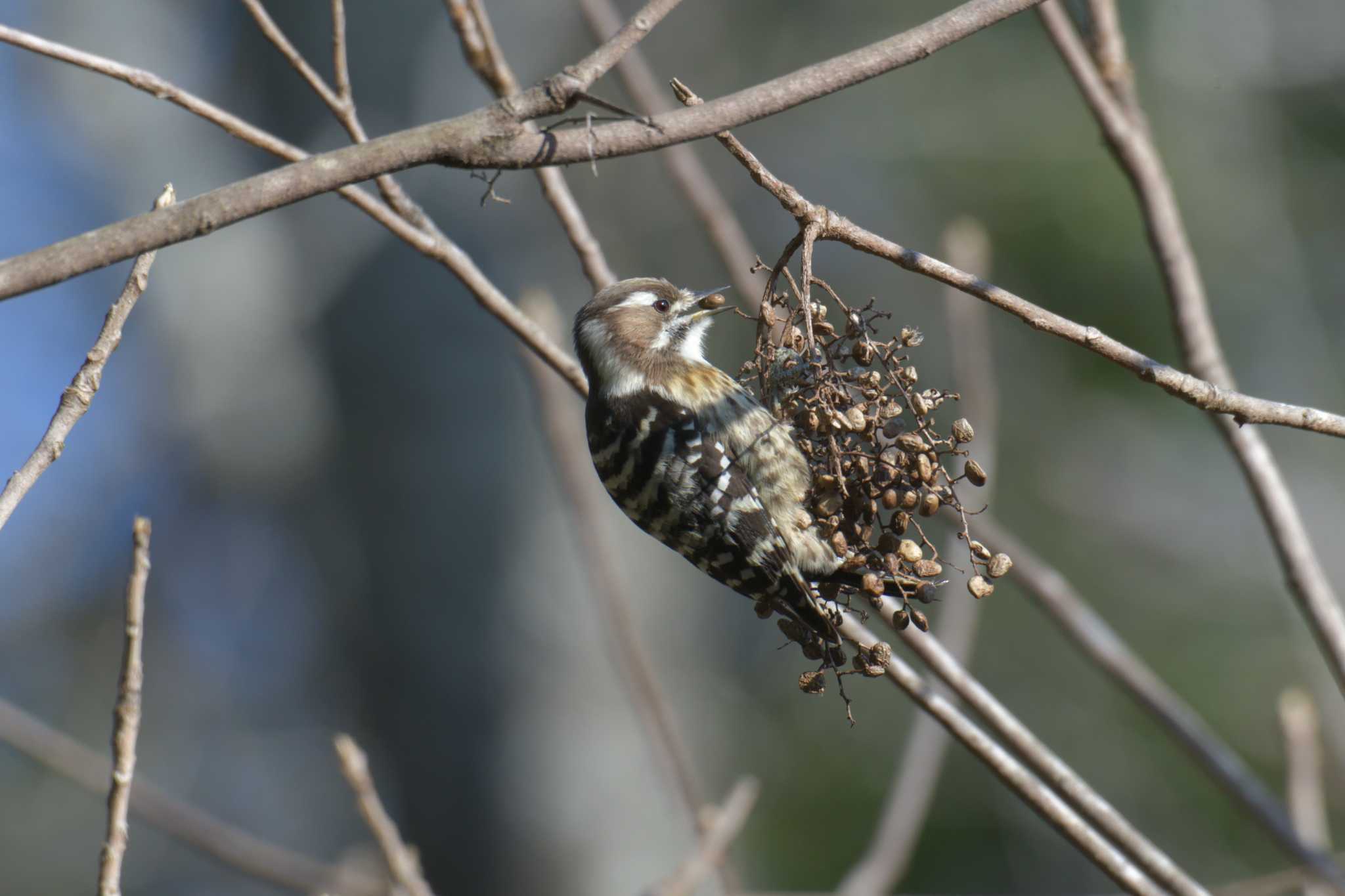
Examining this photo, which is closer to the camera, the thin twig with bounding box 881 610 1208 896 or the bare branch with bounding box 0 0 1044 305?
the bare branch with bounding box 0 0 1044 305

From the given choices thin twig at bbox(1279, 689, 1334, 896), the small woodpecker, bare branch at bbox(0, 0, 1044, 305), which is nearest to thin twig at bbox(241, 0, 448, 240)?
the small woodpecker

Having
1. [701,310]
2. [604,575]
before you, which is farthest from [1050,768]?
[701,310]

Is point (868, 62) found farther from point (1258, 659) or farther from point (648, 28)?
point (1258, 659)

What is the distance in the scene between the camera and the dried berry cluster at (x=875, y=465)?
221cm

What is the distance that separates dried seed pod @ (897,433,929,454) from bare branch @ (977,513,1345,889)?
2.45 feet

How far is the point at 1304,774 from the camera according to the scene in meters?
2.85

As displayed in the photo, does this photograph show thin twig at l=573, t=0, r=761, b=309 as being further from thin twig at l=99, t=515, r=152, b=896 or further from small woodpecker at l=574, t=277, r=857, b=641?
thin twig at l=99, t=515, r=152, b=896

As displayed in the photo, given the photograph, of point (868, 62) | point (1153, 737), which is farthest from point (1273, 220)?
point (868, 62)

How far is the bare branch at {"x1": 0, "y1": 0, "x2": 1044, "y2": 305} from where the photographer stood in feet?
4.46

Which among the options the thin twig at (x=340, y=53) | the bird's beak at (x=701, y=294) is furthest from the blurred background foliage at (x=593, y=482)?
the thin twig at (x=340, y=53)

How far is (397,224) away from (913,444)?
1.02m

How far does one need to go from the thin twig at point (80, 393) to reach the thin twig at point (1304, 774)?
2.33 metres

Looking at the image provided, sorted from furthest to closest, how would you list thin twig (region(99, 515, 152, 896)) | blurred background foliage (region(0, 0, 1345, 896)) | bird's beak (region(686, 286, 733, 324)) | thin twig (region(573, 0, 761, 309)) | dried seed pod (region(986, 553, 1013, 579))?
blurred background foliage (region(0, 0, 1345, 896)) → bird's beak (region(686, 286, 733, 324)) → thin twig (region(573, 0, 761, 309)) → dried seed pod (region(986, 553, 1013, 579)) → thin twig (region(99, 515, 152, 896))

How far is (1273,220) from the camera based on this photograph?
472 inches
